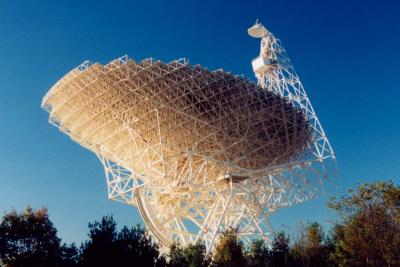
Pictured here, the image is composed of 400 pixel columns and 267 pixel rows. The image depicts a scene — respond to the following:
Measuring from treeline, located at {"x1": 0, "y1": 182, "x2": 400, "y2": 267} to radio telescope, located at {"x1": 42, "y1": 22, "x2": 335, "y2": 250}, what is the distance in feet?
18.6

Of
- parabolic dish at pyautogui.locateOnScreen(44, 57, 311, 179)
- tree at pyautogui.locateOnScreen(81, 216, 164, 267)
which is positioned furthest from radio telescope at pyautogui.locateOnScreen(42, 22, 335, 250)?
tree at pyautogui.locateOnScreen(81, 216, 164, 267)

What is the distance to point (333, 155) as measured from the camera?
40.7 metres

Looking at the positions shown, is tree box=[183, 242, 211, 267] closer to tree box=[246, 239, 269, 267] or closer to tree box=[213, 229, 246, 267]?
tree box=[213, 229, 246, 267]

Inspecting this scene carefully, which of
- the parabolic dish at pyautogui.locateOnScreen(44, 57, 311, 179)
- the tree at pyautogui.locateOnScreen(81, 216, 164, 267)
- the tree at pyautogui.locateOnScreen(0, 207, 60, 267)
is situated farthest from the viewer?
the parabolic dish at pyautogui.locateOnScreen(44, 57, 311, 179)

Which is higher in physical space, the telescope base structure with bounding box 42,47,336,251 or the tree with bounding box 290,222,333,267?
the telescope base structure with bounding box 42,47,336,251

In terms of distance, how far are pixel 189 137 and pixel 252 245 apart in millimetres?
9741

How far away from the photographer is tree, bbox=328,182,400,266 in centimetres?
2805

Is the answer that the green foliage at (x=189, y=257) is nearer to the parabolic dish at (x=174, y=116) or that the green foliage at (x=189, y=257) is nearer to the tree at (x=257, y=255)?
the tree at (x=257, y=255)

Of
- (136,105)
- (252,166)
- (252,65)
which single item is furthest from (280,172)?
(136,105)

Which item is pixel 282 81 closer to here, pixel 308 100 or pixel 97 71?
pixel 308 100

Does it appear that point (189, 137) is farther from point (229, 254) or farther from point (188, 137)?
point (229, 254)

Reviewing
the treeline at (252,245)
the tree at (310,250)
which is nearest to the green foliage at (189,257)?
the treeline at (252,245)

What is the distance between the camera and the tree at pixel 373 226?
92.0 feet

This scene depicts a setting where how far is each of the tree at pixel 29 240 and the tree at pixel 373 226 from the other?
17863mm
